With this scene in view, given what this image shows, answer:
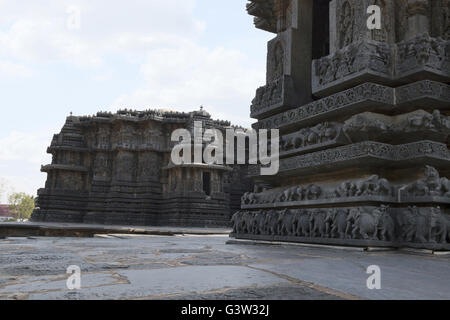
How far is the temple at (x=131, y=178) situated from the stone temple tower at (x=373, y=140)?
19.6 m

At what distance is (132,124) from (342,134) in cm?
2466

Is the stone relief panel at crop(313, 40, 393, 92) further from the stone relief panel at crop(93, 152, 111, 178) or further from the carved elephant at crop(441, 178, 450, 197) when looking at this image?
the stone relief panel at crop(93, 152, 111, 178)

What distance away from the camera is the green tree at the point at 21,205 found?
54.5 meters

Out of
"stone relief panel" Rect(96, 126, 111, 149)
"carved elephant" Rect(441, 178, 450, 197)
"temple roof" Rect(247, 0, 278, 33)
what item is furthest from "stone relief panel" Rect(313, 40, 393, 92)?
"stone relief panel" Rect(96, 126, 111, 149)

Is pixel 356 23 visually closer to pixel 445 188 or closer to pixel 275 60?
pixel 275 60

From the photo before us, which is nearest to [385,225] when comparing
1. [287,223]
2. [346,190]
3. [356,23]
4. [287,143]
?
[346,190]

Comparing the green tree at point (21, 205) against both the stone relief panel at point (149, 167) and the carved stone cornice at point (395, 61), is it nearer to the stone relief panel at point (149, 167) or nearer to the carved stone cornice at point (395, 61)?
the stone relief panel at point (149, 167)

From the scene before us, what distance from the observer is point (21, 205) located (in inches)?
2144

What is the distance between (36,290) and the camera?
5.29 feet

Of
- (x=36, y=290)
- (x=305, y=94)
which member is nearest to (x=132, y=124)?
(x=305, y=94)

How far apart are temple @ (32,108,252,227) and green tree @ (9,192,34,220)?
2906 centimetres

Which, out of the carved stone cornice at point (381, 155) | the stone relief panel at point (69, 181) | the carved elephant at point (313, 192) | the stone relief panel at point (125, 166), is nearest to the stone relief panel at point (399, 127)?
the carved stone cornice at point (381, 155)

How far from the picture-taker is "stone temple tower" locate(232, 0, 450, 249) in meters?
4.03
